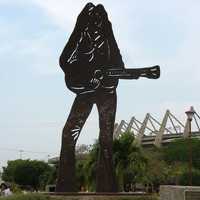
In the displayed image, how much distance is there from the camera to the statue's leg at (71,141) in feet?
81.1

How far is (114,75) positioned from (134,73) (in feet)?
2.90

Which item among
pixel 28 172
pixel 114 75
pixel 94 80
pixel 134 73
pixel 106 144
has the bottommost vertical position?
pixel 106 144

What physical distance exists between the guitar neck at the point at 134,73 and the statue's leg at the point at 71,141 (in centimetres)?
156

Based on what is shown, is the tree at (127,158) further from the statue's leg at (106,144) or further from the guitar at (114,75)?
the guitar at (114,75)

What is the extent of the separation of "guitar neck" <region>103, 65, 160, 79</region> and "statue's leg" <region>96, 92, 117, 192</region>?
0.86 meters

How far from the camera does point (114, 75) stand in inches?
993

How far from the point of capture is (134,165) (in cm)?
3738

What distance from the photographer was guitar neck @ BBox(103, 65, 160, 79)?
25219 millimetres

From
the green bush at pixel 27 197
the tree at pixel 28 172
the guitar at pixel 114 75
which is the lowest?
the green bush at pixel 27 197

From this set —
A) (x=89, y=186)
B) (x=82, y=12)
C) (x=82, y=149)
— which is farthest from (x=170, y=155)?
(x=82, y=12)

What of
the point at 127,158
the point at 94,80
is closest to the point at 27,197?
the point at 94,80

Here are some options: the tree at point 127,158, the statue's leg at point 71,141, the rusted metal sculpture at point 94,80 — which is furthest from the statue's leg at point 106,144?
the tree at point 127,158

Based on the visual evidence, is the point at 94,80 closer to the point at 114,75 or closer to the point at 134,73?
the point at 114,75

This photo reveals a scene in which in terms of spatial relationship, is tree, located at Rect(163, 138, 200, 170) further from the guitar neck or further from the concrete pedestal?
the concrete pedestal
